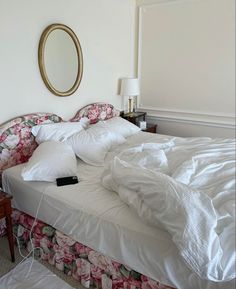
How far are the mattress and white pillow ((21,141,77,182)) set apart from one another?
6 cm

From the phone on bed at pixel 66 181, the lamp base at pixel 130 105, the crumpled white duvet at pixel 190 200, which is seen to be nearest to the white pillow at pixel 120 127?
the lamp base at pixel 130 105

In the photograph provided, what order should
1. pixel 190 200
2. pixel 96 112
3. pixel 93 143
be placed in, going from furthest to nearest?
1. pixel 96 112
2. pixel 93 143
3. pixel 190 200

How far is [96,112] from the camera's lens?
2818mm

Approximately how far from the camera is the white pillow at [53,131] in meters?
2.15

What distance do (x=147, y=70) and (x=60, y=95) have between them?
57.6 inches

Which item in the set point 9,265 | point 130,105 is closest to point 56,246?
point 9,265

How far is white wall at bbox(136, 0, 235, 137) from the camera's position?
287 cm

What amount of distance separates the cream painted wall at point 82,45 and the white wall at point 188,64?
0.27 meters

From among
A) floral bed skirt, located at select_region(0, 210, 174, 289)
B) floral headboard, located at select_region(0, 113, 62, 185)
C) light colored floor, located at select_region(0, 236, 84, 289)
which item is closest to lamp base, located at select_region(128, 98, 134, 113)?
floral headboard, located at select_region(0, 113, 62, 185)

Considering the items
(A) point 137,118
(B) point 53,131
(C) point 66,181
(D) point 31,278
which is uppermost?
(A) point 137,118

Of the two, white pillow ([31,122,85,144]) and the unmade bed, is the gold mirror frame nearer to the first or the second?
white pillow ([31,122,85,144])

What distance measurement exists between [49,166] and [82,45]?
1439 mm

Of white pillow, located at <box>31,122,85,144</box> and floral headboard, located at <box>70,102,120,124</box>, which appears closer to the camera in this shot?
white pillow, located at <box>31,122,85,144</box>

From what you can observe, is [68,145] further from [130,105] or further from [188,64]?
[188,64]
